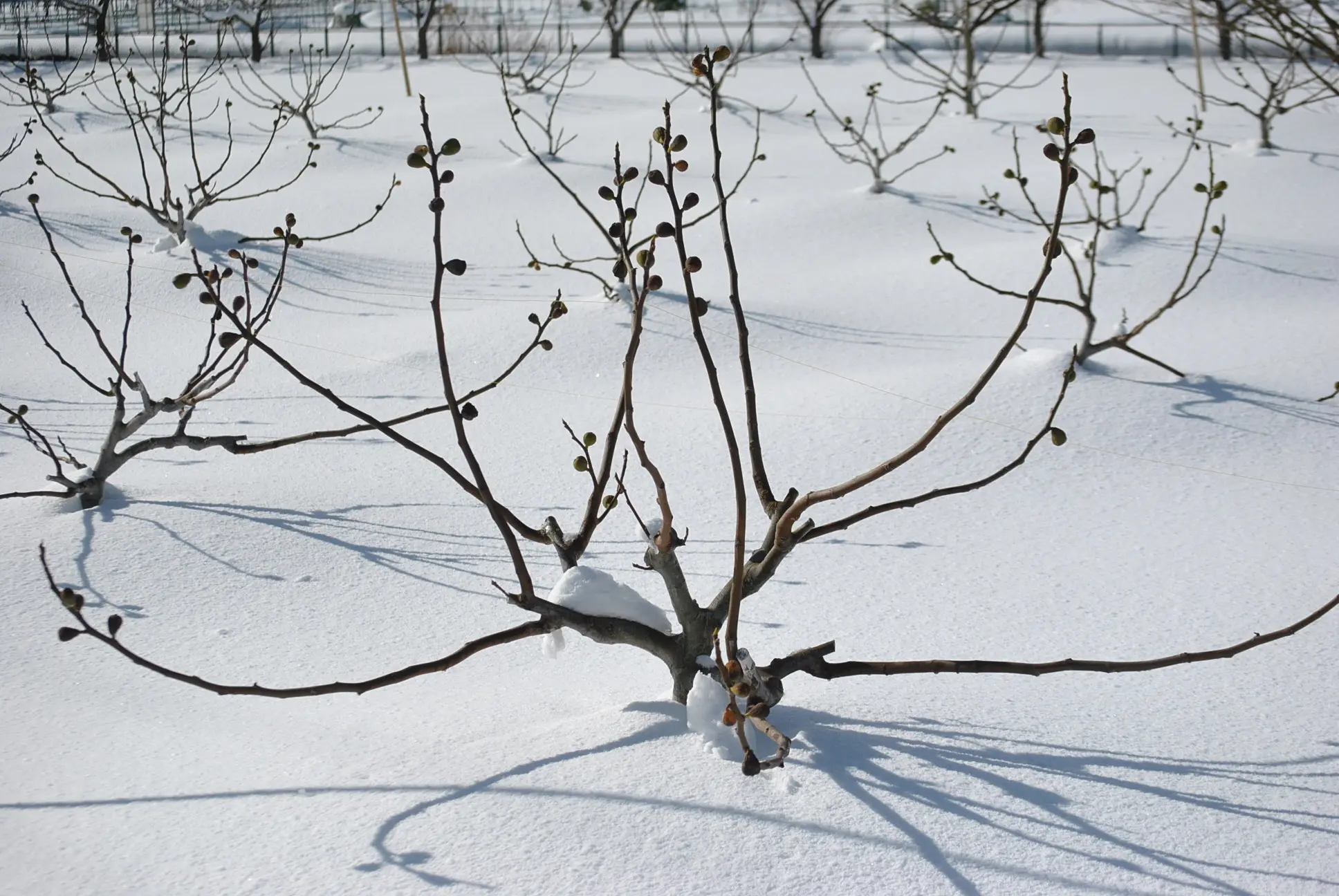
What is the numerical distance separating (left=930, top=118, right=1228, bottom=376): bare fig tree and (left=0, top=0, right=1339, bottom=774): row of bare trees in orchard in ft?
0.08

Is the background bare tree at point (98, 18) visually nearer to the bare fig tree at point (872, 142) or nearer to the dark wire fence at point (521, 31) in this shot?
the dark wire fence at point (521, 31)

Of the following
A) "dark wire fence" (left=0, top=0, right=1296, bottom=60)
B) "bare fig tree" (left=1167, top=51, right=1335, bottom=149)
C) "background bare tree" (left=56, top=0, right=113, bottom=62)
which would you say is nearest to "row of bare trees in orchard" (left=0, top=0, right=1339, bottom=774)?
"bare fig tree" (left=1167, top=51, right=1335, bottom=149)

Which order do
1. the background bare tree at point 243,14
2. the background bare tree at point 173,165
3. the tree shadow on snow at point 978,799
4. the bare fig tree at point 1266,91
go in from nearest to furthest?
the tree shadow on snow at point 978,799
the background bare tree at point 173,165
the bare fig tree at point 1266,91
the background bare tree at point 243,14

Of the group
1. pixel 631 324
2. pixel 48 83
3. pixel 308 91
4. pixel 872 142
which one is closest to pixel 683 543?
pixel 631 324

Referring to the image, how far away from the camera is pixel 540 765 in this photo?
5.41 ft

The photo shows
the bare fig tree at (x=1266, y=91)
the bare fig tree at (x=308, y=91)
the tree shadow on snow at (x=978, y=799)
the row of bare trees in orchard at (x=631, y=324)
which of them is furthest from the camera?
the bare fig tree at (x=308, y=91)

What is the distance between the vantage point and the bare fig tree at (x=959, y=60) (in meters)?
6.18

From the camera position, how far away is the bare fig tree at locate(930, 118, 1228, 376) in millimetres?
3619

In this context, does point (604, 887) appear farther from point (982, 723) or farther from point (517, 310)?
point (517, 310)

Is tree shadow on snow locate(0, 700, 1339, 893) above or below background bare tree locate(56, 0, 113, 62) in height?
below

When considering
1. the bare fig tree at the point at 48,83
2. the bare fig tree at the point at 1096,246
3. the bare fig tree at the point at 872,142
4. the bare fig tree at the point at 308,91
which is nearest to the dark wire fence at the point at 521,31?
the bare fig tree at the point at 48,83

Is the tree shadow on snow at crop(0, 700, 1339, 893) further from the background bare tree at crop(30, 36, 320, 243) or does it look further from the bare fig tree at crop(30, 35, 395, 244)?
the bare fig tree at crop(30, 35, 395, 244)

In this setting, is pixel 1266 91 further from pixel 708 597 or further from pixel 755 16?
pixel 708 597

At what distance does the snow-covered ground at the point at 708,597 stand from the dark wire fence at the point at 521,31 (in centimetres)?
940
